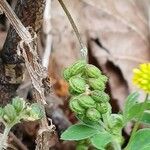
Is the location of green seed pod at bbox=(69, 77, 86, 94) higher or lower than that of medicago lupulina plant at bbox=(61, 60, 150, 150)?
higher

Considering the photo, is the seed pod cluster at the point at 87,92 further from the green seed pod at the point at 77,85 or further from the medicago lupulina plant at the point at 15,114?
the medicago lupulina plant at the point at 15,114

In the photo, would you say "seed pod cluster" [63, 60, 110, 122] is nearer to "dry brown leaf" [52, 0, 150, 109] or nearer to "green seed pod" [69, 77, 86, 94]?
"green seed pod" [69, 77, 86, 94]

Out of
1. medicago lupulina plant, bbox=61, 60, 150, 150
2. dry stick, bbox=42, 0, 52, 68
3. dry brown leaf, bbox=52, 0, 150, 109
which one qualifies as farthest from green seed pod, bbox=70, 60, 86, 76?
dry brown leaf, bbox=52, 0, 150, 109

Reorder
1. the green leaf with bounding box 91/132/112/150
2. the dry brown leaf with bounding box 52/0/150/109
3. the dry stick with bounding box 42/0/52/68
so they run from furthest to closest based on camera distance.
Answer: the dry brown leaf with bounding box 52/0/150/109
the dry stick with bounding box 42/0/52/68
the green leaf with bounding box 91/132/112/150

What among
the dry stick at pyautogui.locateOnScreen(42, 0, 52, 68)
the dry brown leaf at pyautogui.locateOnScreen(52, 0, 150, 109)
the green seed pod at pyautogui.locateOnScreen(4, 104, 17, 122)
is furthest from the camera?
the dry brown leaf at pyautogui.locateOnScreen(52, 0, 150, 109)

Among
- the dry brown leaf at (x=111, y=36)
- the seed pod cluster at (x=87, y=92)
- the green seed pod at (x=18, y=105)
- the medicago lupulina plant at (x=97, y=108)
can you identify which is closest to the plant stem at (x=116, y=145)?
the medicago lupulina plant at (x=97, y=108)

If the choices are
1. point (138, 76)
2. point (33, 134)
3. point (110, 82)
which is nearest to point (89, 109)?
point (138, 76)

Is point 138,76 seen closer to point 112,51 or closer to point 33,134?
point 33,134
